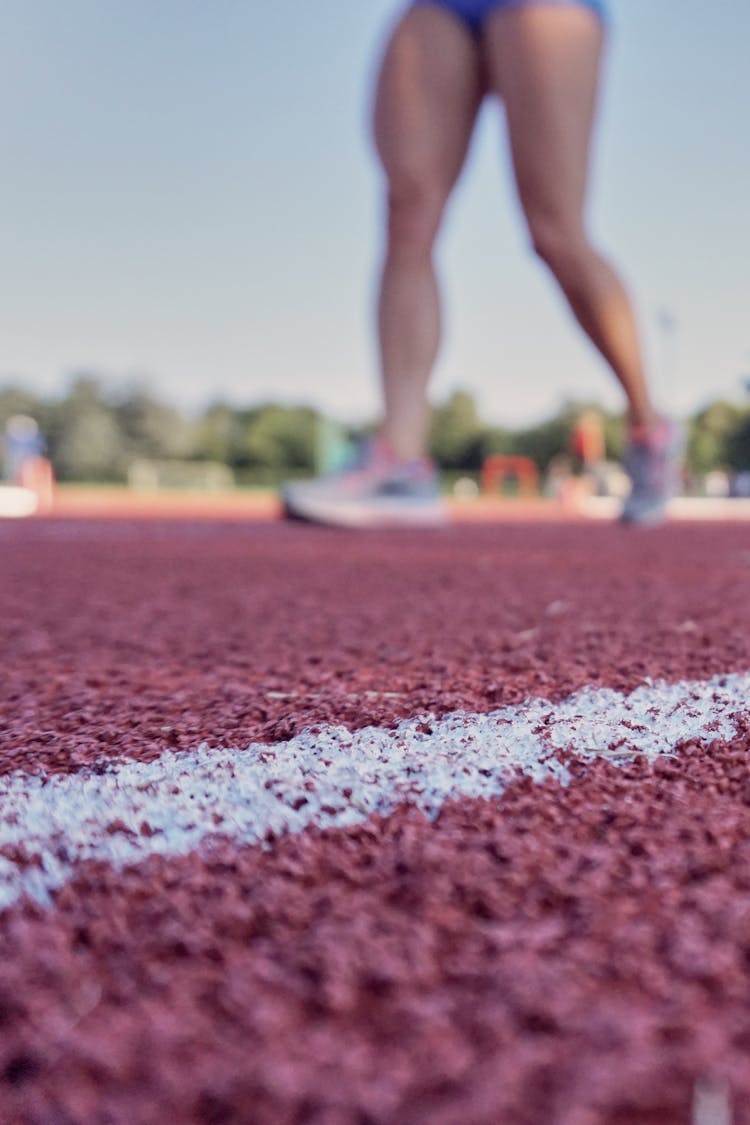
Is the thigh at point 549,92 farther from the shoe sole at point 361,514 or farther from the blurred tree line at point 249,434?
the blurred tree line at point 249,434

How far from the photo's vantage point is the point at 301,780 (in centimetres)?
62

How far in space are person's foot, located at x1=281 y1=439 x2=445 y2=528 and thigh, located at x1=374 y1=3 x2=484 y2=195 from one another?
86 cm

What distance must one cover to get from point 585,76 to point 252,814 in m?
3.00

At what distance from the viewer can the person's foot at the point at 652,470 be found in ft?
12.2

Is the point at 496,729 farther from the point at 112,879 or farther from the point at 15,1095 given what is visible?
the point at 15,1095

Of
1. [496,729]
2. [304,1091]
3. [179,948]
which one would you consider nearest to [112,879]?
[179,948]

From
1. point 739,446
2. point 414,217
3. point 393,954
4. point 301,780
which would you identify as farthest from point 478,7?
point 739,446

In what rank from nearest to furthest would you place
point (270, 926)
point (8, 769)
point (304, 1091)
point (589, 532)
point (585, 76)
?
point (304, 1091), point (270, 926), point (8, 769), point (585, 76), point (589, 532)

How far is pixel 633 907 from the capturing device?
44 centimetres

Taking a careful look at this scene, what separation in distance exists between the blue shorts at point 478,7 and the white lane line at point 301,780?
9.09 ft

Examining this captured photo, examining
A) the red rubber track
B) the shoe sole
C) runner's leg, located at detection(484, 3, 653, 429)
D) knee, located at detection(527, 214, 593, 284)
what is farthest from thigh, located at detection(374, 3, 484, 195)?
the red rubber track

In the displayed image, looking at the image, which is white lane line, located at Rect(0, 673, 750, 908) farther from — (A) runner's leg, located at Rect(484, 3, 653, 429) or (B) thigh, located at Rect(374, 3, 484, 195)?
(B) thigh, located at Rect(374, 3, 484, 195)

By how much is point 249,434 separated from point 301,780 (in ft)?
159

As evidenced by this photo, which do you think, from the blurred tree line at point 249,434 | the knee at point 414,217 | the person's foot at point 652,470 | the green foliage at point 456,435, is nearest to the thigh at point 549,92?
the knee at point 414,217
